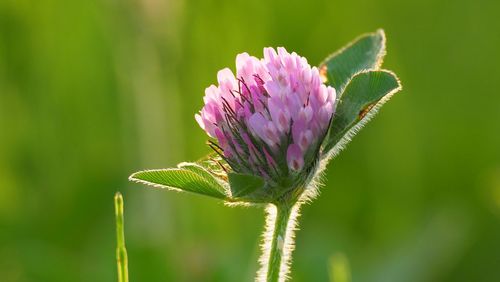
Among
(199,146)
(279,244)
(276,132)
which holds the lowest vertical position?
(199,146)

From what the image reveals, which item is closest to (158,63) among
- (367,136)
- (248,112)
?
(367,136)

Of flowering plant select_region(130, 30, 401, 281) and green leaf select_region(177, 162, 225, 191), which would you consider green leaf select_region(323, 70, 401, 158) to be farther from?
green leaf select_region(177, 162, 225, 191)

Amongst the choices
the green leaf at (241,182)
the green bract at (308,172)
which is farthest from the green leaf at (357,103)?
the green leaf at (241,182)

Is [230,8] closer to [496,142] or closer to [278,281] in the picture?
[496,142]

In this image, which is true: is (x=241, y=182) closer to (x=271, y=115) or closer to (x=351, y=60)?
(x=271, y=115)

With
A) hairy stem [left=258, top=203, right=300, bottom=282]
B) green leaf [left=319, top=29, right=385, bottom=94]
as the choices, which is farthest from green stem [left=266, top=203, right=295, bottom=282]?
green leaf [left=319, top=29, right=385, bottom=94]

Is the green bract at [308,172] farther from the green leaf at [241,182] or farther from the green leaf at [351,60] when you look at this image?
the green leaf at [351,60]

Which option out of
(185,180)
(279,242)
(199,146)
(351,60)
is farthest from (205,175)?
(199,146)
